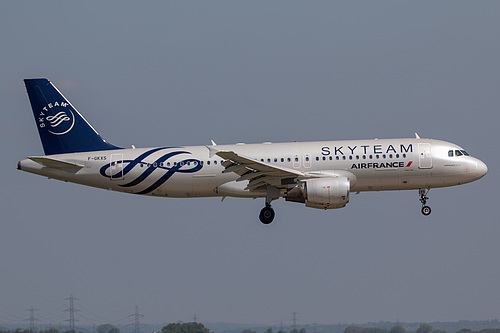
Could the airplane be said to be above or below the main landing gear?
above

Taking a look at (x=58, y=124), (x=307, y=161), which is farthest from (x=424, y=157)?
(x=58, y=124)

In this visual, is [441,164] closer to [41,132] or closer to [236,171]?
[236,171]

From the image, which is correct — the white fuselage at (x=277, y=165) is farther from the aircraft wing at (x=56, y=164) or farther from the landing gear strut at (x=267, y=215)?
the landing gear strut at (x=267, y=215)

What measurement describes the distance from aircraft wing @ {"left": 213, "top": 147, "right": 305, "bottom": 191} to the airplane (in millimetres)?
59

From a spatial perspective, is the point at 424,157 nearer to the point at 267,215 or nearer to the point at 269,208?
the point at 269,208

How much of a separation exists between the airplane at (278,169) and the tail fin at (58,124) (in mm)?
572

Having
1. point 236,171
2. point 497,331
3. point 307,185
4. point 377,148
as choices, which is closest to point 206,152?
point 236,171

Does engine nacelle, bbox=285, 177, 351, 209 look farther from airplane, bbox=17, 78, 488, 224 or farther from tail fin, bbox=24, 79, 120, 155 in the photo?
tail fin, bbox=24, 79, 120, 155

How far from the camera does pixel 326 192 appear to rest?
5109cm

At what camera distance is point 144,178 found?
177ft

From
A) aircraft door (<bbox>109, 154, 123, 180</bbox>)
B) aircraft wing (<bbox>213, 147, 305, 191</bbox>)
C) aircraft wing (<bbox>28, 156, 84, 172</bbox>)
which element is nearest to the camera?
aircraft wing (<bbox>213, 147, 305, 191</bbox>)

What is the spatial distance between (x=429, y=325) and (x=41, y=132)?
4969 centimetres

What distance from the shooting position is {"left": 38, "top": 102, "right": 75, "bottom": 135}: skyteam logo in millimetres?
56594

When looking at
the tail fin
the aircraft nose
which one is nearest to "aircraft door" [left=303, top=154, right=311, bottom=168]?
the aircraft nose
